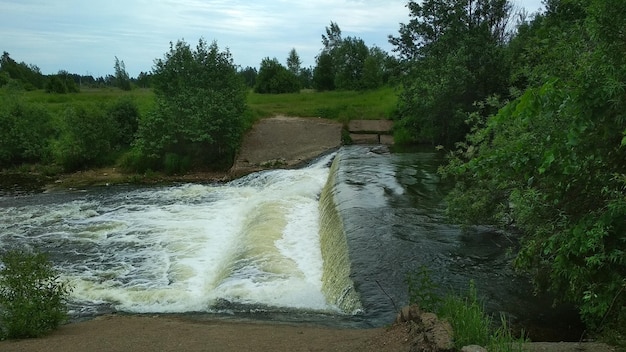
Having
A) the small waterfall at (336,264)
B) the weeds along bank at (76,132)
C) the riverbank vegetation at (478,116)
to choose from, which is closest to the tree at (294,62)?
the riverbank vegetation at (478,116)

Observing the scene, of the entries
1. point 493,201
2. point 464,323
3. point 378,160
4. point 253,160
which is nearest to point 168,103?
point 253,160

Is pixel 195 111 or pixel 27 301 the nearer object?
pixel 27 301

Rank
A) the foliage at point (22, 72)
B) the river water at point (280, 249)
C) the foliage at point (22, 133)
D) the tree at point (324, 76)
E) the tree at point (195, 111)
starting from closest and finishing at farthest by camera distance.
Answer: the river water at point (280, 249), the tree at point (195, 111), the foliage at point (22, 133), the tree at point (324, 76), the foliage at point (22, 72)

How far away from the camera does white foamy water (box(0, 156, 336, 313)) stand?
8.59 m

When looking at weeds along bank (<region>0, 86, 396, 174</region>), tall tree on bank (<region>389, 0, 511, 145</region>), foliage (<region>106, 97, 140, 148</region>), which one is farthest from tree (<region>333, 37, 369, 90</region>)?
foliage (<region>106, 97, 140, 148</region>)

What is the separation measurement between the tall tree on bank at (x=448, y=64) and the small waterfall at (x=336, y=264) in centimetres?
773

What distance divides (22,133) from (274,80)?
21878 millimetres

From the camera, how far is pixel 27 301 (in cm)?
639

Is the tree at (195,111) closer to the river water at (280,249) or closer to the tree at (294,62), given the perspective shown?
the river water at (280,249)

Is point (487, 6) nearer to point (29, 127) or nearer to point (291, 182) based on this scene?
point (291, 182)

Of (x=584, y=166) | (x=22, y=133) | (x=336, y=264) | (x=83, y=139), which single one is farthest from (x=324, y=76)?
(x=584, y=166)

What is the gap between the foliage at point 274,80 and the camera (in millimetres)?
42188

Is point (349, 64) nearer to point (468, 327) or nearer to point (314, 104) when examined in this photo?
point (314, 104)

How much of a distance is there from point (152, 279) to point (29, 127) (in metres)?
19.1
